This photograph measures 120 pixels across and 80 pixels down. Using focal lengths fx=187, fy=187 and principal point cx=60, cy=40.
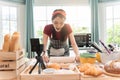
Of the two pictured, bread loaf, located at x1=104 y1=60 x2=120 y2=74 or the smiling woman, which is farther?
the smiling woman

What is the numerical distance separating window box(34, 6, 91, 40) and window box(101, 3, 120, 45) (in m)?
0.37

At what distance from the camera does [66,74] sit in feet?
3.35

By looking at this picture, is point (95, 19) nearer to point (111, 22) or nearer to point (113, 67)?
point (111, 22)

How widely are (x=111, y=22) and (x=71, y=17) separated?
864 millimetres

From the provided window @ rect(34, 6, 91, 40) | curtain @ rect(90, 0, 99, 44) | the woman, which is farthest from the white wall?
the woman

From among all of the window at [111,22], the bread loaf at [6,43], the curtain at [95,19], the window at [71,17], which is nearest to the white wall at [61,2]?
the window at [71,17]

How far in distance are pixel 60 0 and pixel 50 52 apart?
215 centimetres

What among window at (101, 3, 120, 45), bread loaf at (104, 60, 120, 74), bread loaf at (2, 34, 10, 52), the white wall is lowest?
bread loaf at (104, 60, 120, 74)

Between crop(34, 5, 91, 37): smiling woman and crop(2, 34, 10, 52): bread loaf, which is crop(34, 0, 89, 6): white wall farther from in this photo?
crop(2, 34, 10, 52): bread loaf

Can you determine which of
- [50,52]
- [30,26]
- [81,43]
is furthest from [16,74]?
[30,26]

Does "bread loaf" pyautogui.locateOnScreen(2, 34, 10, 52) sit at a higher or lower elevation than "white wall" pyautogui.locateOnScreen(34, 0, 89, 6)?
lower

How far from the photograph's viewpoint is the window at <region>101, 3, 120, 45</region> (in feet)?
13.0

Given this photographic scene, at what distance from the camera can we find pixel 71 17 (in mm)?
4109

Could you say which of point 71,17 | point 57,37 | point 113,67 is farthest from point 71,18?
point 113,67
